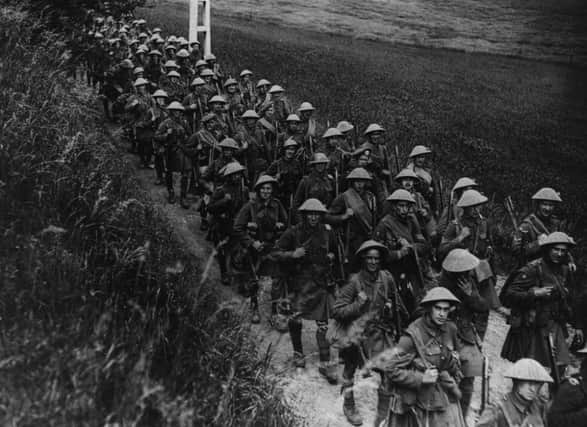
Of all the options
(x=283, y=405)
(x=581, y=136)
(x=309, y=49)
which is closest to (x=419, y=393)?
(x=283, y=405)

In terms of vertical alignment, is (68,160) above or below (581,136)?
above

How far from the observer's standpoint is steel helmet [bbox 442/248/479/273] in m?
5.88

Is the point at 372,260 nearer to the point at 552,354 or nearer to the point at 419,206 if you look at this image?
the point at 552,354

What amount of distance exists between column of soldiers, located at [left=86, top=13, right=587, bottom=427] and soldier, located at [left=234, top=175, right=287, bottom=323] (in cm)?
2

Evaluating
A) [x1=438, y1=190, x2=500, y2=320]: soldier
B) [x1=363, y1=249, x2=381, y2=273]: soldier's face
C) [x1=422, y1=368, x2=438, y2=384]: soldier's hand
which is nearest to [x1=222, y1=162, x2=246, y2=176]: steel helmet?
[x1=438, y1=190, x2=500, y2=320]: soldier

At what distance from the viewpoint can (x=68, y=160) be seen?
6105mm

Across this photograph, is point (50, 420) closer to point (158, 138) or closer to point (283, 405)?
point (283, 405)

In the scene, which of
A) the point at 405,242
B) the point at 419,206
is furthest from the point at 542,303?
the point at 419,206

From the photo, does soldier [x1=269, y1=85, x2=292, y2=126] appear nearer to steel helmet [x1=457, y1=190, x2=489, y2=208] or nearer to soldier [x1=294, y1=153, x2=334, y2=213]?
soldier [x1=294, y1=153, x2=334, y2=213]

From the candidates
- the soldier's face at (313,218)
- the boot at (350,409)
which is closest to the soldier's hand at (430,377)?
the boot at (350,409)

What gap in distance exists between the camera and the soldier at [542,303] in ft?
20.8

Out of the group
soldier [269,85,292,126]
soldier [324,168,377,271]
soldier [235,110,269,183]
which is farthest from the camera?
soldier [269,85,292,126]

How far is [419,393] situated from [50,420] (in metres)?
2.72

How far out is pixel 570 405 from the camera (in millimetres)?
4734
